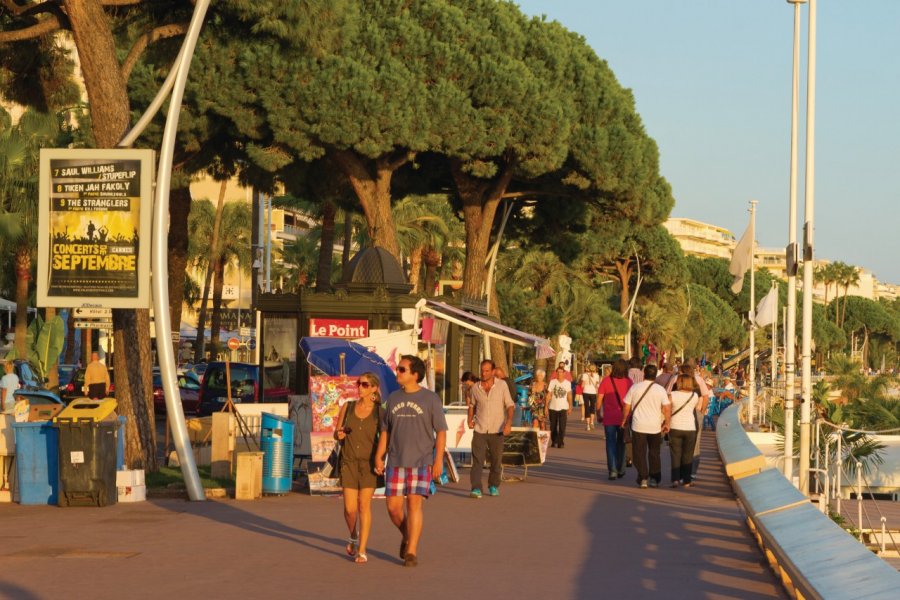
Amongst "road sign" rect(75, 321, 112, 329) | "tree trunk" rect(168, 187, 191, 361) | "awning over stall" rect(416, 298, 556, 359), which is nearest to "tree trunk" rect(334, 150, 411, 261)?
"tree trunk" rect(168, 187, 191, 361)

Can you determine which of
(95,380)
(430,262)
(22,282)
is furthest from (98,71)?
(430,262)

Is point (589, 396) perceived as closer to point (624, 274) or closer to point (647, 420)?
point (647, 420)

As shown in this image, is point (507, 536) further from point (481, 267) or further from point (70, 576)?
point (481, 267)

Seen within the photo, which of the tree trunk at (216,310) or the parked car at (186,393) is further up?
the tree trunk at (216,310)

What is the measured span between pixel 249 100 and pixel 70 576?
21774mm

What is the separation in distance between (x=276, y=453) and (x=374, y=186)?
1819cm

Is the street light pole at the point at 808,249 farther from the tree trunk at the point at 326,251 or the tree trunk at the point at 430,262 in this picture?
the tree trunk at the point at 430,262

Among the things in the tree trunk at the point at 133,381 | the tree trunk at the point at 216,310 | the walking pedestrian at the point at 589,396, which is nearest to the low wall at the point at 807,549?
the tree trunk at the point at 133,381

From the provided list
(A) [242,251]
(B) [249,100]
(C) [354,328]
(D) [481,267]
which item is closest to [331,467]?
(C) [354,328]

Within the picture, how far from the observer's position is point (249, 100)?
31.3m

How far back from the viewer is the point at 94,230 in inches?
672

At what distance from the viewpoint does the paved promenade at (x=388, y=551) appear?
1008 centimetres

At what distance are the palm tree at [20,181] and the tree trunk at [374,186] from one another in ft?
36.9

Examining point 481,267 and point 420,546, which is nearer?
point 420,546
